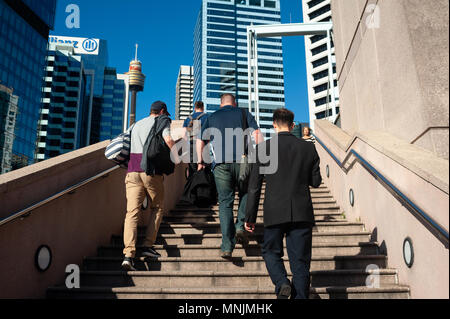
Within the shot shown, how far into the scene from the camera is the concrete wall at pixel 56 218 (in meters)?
3.14

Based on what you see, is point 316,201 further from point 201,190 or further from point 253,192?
point 253,192

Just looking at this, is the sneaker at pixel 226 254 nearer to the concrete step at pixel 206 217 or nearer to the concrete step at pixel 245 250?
the concrete step at pixel 245 250

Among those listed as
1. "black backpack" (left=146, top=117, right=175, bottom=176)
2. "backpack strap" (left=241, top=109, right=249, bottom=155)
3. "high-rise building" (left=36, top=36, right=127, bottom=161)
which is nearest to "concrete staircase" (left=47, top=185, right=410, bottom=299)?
"black backpack" (left=146, top=117, right=175, bottom=176)

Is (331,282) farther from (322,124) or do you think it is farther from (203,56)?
(203,56)

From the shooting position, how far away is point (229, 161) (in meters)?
3.94

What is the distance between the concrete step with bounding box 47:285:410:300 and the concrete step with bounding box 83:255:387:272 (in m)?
0.55

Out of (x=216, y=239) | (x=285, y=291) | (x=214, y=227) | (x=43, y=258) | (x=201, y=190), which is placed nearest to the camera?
(x=285, y=291)

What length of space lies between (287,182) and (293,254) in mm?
550

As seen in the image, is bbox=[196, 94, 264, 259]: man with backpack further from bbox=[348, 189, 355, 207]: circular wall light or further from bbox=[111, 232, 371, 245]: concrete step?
bbox=[348, 189, 355, 207]: circular wall light

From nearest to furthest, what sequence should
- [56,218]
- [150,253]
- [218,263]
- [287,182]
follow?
[287,182]
[56,218]
[218,263]
[150,253]

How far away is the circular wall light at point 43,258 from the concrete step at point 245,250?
922mm

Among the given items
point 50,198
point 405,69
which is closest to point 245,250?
point 50,198
